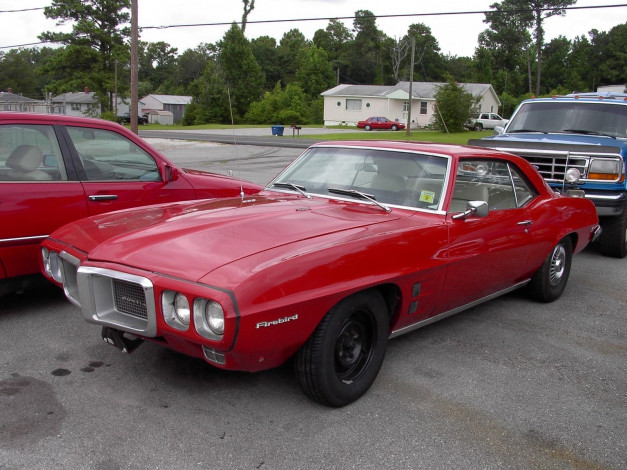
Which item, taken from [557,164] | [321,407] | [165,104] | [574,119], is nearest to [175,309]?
[321,407]

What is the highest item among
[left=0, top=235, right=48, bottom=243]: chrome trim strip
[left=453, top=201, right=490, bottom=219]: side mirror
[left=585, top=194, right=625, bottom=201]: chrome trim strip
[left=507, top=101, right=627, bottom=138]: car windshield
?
[left=507, top=101, right=627, bottom=138]: car windshield

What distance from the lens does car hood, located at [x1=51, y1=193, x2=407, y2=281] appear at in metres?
3.23

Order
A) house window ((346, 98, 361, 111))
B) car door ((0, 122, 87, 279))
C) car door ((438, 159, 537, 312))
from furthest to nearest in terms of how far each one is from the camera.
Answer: house window ((346, 98, 361, 111)) < car door ((0, 122, 87, 279)) < car door ((438, 159, 537, 312))

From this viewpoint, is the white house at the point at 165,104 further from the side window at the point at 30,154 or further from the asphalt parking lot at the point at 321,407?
the asphalt parking lot at the point at 321,407

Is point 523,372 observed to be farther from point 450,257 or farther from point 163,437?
point 163,437

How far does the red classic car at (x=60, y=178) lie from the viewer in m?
4.68

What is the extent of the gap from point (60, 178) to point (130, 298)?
86.3 inches

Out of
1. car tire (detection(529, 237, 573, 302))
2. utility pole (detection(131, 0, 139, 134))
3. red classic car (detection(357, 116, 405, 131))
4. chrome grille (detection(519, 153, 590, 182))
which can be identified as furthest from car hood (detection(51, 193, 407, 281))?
red classic car (detection(357, 116, 405, 131))

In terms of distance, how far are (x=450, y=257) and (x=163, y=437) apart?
214 centimetres

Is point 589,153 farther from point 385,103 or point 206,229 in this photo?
point 385,103

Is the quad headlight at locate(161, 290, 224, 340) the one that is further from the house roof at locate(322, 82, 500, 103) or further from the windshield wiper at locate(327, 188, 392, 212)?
the house roof at locate(322, 82, 500, 103)

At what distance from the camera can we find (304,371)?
3303 millimetres

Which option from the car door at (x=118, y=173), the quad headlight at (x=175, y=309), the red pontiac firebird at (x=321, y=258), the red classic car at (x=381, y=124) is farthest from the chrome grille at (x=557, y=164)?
the red classic car at (x=381, y=124)

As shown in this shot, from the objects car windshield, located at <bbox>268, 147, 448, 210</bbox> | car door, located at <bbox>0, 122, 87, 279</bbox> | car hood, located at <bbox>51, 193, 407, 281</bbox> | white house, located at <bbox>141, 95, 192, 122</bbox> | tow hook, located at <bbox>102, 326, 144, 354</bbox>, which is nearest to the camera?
car hood, located at <bbox>51, 193, 407, 281</bbox>
